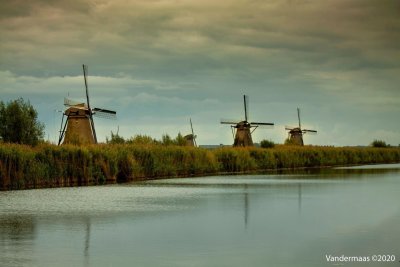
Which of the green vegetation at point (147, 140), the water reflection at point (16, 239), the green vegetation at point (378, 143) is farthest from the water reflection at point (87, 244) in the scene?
the green vegetation at point (378, 143)

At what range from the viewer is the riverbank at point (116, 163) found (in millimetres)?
27781

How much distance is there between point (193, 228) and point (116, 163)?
18913mm

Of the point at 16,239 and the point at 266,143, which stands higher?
the point at 266,143

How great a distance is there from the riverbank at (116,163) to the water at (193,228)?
118 inches

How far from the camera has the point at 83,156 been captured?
31.5 meters

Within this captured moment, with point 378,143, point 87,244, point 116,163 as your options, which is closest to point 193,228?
point 87,244

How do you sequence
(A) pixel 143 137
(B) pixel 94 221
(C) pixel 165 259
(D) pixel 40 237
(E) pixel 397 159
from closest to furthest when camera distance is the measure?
(C) pixel 165 259 → (D) pixel 40 237 → (B) pixel 94 221 → (A) pixel 143 137 → (E) pixel 397 159

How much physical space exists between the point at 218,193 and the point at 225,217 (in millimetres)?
8173

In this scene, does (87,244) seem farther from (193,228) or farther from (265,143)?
(265,143)

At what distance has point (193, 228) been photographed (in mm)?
15086

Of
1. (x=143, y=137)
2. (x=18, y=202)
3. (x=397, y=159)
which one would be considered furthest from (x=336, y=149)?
(x=18, y=202)

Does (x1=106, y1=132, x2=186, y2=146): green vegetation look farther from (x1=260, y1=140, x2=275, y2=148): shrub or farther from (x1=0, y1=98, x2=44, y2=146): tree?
(x1=260, y1=140, x2=275, y2=148): shrub

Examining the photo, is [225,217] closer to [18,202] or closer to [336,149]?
[18,202]

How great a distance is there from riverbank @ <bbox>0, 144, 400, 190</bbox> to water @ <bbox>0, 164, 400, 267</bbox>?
3.01m
